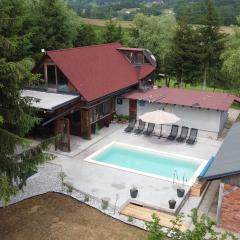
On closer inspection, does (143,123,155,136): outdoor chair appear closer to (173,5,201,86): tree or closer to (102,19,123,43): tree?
(173,5,201,86): tree

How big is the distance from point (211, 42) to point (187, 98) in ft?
39.3

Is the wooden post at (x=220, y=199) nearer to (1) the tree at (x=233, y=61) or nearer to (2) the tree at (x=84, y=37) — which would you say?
(1) the tree at (x=233, y=61)

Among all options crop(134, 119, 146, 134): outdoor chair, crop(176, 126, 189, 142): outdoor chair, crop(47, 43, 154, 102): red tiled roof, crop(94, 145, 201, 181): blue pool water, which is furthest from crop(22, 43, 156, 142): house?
crop(176, 126, 189, 142): outdoor chair

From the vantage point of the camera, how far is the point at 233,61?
3119 cm

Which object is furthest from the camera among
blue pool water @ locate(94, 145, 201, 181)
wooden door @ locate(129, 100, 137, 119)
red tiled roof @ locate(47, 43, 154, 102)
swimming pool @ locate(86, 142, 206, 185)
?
wooden door @ locate(129, 100, 137, 119)

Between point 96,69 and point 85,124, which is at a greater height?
point 96,69

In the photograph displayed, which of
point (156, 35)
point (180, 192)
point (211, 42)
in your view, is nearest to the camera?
point (180, 192)

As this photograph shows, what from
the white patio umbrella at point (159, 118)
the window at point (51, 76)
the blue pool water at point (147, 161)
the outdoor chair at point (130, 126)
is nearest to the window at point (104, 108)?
the outdoor chair at point (130, 126)

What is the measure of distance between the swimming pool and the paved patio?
63cm

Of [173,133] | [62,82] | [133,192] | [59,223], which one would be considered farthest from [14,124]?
[173,133]

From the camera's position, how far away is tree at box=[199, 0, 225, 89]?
37.9m

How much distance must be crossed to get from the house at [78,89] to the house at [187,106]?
1.31 m

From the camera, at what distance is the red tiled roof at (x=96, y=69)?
25531 millimetres

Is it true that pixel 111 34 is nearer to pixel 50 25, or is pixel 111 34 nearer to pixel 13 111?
pixel 50 25
